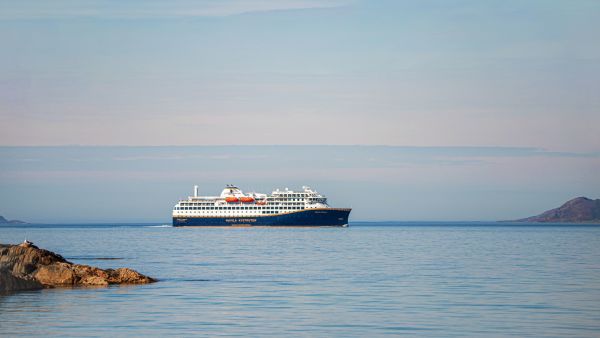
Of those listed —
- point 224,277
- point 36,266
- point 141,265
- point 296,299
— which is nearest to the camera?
point 296,299

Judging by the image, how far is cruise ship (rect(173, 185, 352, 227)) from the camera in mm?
148175

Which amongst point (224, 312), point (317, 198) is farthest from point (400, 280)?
point (317, 198)

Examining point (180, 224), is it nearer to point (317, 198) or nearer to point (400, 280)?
point (317, 198)

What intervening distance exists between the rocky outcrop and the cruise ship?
11226cm

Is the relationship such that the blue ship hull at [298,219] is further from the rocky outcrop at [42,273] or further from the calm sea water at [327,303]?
the rocky outcrop at [42,273]

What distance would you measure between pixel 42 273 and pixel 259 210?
119454 mm

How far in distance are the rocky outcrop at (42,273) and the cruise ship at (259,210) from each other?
4420 inches

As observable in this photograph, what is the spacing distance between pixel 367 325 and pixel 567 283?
46.4ft

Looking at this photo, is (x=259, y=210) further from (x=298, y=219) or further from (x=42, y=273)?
(x=42, y=273)

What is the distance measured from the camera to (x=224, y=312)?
82.7 ft

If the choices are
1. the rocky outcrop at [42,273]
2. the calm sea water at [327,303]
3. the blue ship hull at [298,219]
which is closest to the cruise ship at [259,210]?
the blue ship hull at [298,219]

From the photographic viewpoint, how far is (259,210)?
153m

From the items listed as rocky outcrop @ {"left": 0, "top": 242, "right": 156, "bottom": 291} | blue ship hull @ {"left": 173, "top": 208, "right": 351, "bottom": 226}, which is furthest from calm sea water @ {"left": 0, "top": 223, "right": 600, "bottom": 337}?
blue ship hull @ {"left": 173, "top": 208, "right": 351, "bottom": 226}

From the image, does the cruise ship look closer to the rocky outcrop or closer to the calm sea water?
the calm sea water
